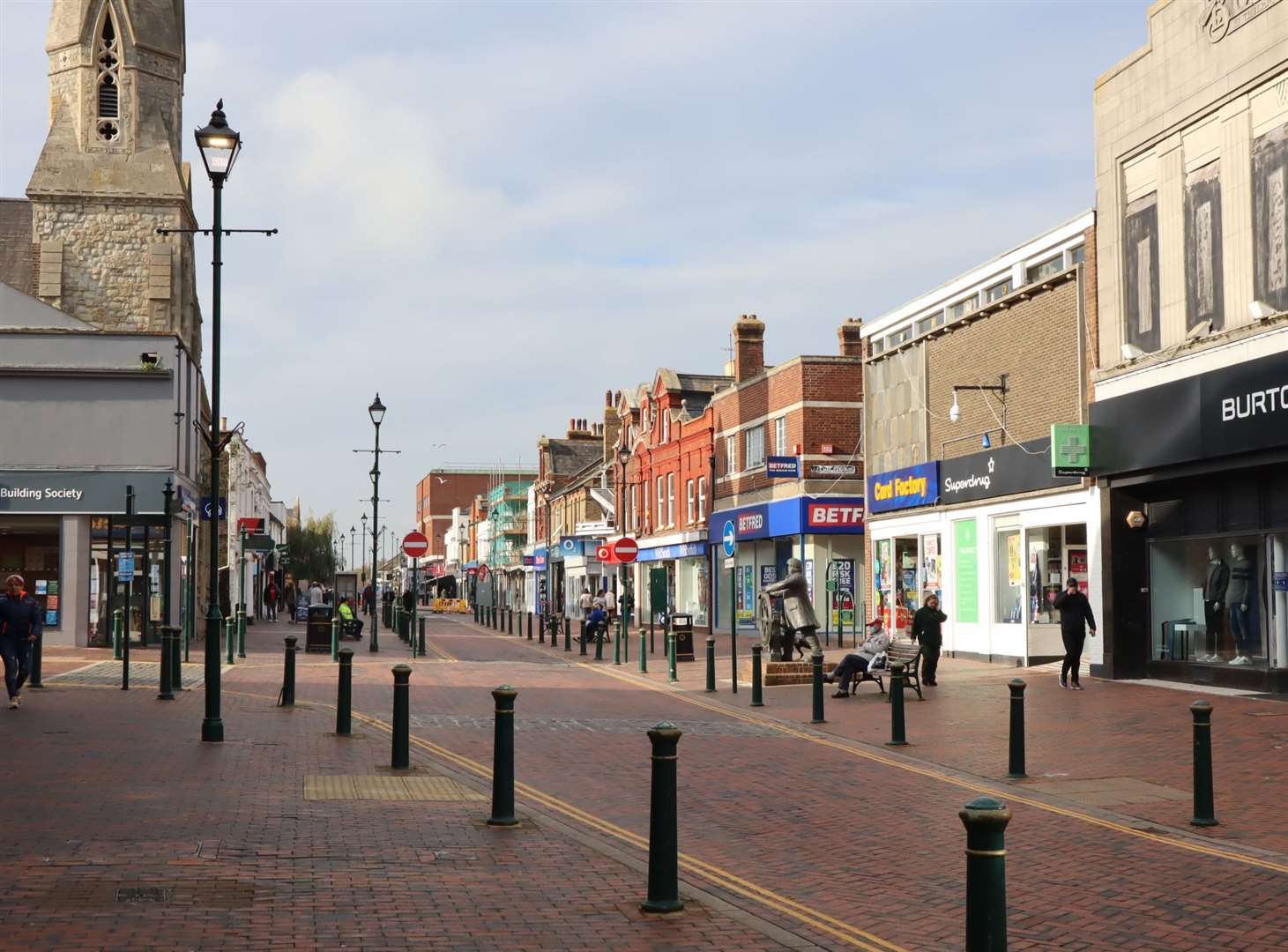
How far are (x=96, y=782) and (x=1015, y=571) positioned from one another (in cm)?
2051

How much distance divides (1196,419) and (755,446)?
2723cm

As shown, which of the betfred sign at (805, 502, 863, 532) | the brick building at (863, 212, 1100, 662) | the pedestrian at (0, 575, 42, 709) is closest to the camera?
the pedestrian at (0, 575, 42, 709)

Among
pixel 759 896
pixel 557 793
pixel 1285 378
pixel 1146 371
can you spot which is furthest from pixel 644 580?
pixel 759 896

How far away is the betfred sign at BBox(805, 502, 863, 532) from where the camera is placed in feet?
139

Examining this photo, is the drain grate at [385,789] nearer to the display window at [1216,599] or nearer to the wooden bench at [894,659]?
the wooden bench at [894,659]

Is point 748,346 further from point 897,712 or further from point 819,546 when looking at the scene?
point 897,712

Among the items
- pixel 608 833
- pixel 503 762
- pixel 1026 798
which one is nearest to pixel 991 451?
pixel 1026 798

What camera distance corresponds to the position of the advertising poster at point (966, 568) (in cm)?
2973

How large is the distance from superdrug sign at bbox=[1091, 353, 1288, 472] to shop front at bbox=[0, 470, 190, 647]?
69.1 feet

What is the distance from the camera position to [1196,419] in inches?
829

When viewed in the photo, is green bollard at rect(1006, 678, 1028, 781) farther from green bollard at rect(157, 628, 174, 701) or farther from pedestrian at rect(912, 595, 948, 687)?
green bollard at rect(157, 628, 174, 701)

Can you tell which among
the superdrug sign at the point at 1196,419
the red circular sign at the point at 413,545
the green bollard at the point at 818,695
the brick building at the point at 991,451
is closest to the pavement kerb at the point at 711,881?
the green bollard at the point at 818,695

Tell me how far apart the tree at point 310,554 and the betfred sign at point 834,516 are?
221 feet

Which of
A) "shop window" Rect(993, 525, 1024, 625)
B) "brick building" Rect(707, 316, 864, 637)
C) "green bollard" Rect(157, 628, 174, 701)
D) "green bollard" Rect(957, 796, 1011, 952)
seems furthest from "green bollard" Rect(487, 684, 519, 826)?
"brick building" Rect(707, 316, 864, 637)
